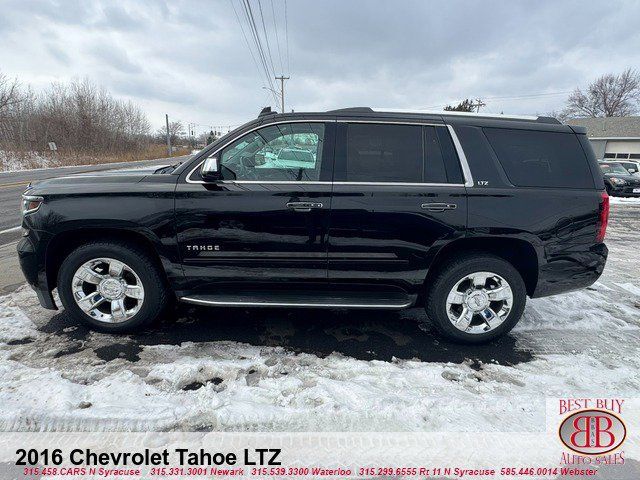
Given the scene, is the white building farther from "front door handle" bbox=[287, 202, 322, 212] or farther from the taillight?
"front door handle" bbox=[287, 202, 322, 212]

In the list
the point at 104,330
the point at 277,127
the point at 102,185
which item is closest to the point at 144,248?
the point at 102,185

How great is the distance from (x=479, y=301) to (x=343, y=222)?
1363 mm

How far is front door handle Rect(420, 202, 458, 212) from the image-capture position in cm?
289

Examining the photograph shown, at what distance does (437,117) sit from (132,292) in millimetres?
3039

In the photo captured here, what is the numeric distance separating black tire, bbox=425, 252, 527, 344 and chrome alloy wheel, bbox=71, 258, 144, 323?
99.9 inches

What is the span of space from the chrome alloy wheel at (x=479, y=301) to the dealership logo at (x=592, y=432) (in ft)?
3.00

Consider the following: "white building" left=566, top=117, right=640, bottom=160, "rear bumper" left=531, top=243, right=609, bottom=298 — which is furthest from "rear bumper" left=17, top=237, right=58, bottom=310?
"white building" left=566, top=117, right=640, bottom=160

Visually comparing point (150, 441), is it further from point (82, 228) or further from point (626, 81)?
point (626, 81)

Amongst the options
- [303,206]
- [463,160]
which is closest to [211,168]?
[303,206]

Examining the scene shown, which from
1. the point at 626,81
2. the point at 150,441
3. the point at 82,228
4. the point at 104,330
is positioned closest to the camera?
the point at 150,441

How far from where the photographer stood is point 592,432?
2.19 metres

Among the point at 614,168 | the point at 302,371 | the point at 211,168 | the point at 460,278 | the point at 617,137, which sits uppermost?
the point at 617,137

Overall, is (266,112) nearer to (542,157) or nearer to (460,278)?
(460,278)

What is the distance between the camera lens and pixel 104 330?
3158 millimetres
